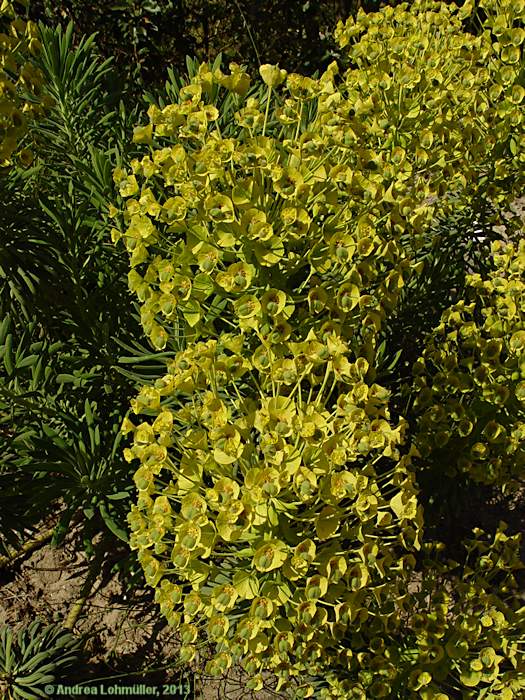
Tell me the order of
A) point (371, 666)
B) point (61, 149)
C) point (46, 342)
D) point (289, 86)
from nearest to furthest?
point (289, 86), point (371, 666), point (46, 342), point (61, 149)

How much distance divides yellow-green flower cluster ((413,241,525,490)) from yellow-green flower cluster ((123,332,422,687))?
19.9 inches

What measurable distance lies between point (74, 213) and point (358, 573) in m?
1.22

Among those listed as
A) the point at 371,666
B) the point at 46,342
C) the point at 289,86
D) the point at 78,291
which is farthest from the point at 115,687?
the point at 289,86

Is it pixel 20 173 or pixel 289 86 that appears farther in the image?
pixel 20 173

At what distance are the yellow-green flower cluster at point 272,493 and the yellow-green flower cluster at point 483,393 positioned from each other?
19.9 inches

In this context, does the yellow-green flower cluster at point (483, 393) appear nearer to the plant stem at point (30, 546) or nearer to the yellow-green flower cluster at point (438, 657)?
the yellow-green flower cluster at point (438, 657)

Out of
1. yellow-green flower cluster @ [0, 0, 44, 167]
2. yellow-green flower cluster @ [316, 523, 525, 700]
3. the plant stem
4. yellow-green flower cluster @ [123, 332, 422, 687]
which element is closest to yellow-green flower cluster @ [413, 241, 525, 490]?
yellow-green flower cluster @ [316, 523, 525, 700]

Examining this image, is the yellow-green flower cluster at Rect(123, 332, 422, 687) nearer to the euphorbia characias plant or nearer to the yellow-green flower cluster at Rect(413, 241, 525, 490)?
the euphorbia characias plant

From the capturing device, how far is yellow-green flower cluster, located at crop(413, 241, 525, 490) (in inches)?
70.7

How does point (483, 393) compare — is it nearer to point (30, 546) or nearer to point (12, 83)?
point (12, 83)

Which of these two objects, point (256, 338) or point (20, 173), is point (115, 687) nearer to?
point (256, 338)

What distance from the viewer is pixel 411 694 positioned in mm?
1743

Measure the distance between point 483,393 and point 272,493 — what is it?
84 cm

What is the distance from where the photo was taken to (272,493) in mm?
1181
